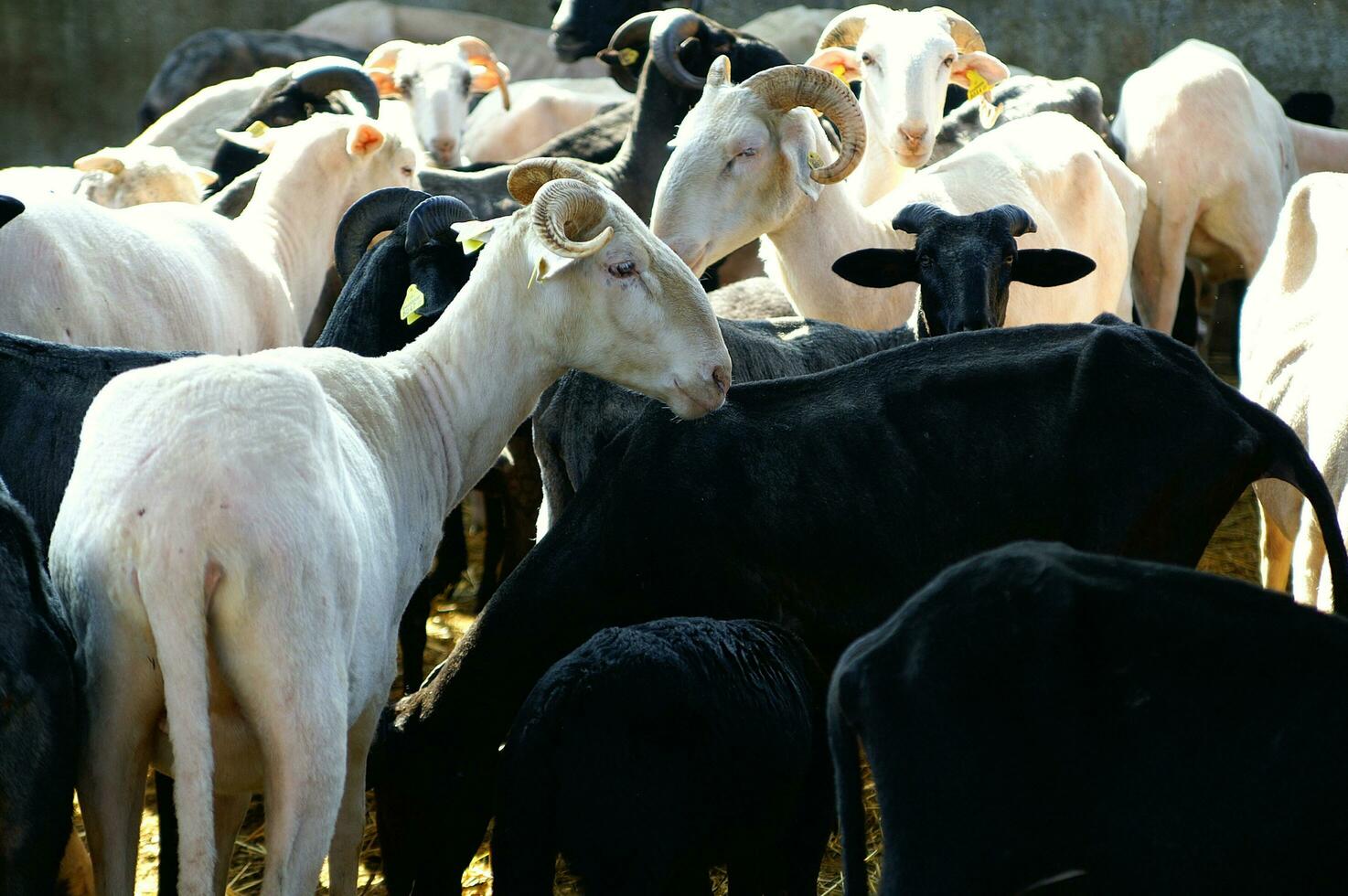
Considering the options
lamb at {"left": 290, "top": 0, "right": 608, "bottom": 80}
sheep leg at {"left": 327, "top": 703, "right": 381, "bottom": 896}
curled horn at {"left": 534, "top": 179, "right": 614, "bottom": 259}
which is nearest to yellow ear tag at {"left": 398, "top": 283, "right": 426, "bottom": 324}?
curled horn at {"left": 534, "top": 179, "right": 614, "bottom": 259}

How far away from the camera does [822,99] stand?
221 inches

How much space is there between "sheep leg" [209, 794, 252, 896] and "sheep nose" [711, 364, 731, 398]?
4.73ft

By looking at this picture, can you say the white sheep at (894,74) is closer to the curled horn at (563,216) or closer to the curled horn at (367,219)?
the curled horn at (367,219)

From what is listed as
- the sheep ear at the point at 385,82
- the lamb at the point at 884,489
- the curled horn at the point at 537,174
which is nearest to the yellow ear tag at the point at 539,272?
the curled horn at the point at 537,174

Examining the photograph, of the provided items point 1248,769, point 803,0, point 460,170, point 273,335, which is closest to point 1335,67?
point 803,0

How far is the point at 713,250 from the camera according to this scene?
5.66 meters

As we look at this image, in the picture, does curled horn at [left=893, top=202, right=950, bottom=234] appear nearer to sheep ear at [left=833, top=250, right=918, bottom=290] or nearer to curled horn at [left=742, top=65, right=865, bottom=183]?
sheep ear at [left=833, top=250, right=918, bottom=290]

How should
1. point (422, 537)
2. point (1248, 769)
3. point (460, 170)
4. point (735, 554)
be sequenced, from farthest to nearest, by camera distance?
point (460, 170)
point (735, 554)
point (422, 537)
point (1248, 769)

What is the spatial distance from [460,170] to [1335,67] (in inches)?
280

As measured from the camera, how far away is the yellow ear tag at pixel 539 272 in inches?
141

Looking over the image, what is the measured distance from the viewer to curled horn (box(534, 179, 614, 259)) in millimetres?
3523

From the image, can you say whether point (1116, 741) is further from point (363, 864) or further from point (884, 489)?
point (363, 864)

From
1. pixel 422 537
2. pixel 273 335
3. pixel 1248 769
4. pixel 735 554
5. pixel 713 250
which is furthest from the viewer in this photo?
pixel 273 335

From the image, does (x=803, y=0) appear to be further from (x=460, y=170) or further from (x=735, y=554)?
(x=735, y=554)
